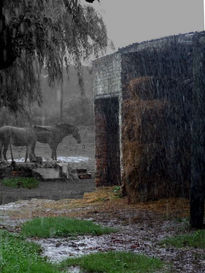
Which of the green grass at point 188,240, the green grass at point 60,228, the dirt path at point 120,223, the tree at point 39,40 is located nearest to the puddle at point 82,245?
the dirt path at point 120,223

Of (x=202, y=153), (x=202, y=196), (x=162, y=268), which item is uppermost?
(x=202, y=153)

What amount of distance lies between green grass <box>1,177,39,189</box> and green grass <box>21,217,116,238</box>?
7614mm

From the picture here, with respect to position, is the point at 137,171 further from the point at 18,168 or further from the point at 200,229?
the point at 18,168

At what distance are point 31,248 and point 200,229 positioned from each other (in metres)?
3.20

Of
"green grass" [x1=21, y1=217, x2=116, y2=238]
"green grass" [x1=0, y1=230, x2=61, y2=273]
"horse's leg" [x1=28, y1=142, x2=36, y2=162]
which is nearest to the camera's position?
"green grass" [x1=0, y1=230, x2=61, y2=273]

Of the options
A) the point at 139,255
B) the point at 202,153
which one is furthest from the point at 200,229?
the point at 139,255

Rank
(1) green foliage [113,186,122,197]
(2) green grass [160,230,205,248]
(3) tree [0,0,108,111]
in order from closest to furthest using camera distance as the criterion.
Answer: (3) tree [0,0,108,111] < (2) green grass [160,230,205,248] < (1) green foliage [113,186,122,197]

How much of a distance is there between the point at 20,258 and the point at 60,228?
277 centimetres

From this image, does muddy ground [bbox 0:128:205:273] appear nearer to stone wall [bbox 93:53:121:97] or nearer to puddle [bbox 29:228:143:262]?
puddle [bbox 29:228:143:262]

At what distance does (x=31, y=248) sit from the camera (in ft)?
22.7

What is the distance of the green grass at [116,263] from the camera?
19.6ft

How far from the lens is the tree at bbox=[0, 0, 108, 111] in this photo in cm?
584

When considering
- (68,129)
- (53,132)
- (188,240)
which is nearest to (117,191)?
(188,240)

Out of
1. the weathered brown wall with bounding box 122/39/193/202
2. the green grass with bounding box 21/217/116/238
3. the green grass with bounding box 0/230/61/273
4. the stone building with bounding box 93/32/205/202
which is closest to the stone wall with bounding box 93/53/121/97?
the stone building with bounding box 93/32/205/202
